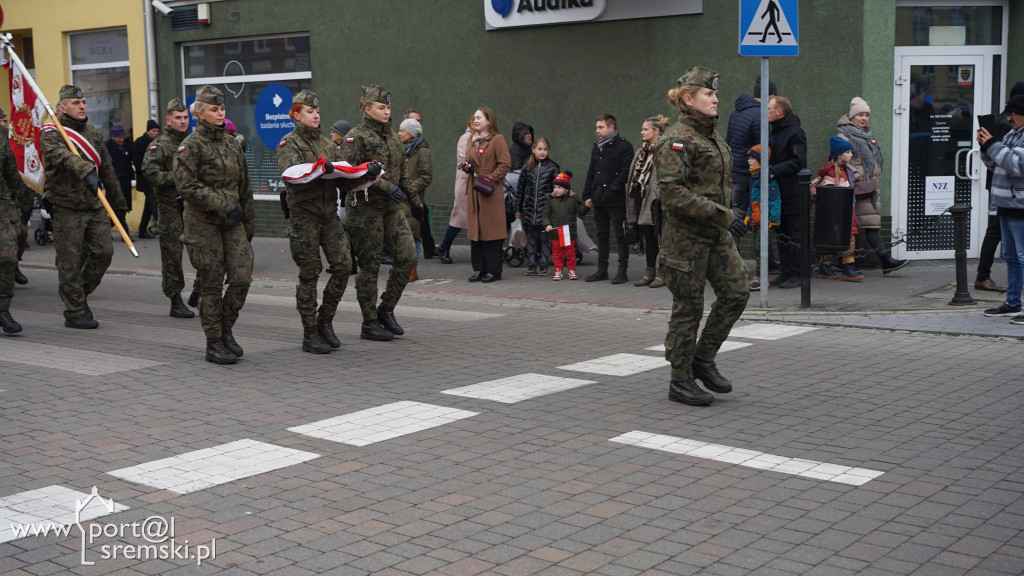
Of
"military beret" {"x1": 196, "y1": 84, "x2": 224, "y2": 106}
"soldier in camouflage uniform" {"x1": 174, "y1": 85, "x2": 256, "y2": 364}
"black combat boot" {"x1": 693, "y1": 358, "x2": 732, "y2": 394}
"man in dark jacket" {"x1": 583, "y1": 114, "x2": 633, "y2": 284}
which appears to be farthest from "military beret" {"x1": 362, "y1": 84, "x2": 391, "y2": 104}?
"man in dark jacket" {"x1": 583, "y1": 114, "x2": 633, "y2": 284}

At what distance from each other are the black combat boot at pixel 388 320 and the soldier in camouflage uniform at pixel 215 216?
1517mm

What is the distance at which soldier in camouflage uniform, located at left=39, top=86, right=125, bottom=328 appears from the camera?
10.3 metres

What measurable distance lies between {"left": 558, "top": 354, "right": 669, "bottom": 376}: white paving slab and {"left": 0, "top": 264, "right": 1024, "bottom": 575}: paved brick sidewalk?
0.15ft

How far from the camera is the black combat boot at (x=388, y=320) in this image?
33.2 ft

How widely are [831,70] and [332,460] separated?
973 cm

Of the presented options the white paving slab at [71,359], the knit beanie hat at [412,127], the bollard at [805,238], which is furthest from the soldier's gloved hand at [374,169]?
the knit beanie hat at [412,127]

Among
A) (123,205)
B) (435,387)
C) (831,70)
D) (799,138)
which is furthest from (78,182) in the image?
(831,70)

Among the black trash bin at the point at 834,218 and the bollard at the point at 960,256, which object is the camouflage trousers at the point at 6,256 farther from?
the bollard at the point at 960,256

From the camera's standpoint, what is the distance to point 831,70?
45.3ft

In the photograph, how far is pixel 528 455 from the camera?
6.12 meters

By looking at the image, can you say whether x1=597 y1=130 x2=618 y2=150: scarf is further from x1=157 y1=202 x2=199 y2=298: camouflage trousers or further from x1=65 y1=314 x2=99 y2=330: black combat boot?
x1=65 y1=314 x2=99 y2=330: black combat boot

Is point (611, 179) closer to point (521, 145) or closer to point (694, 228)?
point (521, 145)

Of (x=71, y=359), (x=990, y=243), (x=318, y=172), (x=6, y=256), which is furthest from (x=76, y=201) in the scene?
(x=990, y=243)

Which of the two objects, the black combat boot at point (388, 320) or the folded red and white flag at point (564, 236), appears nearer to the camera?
the black combat boot at point (388, 320)
